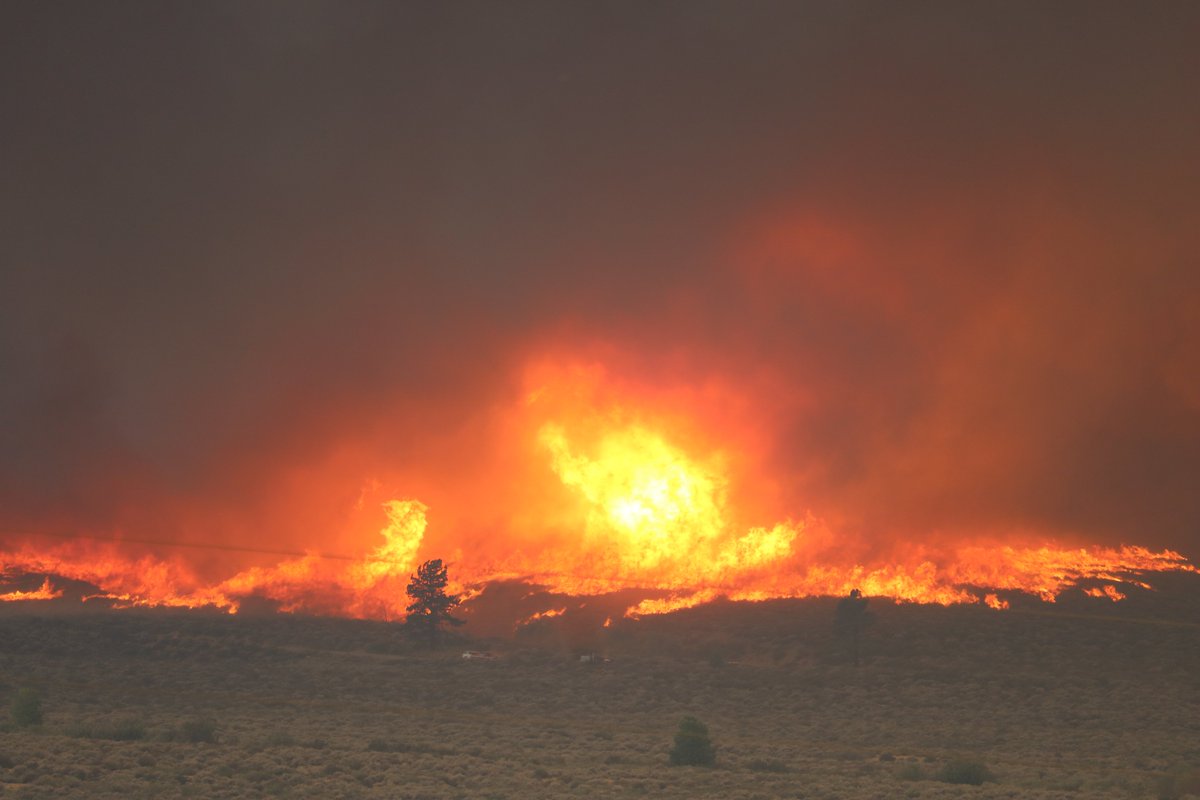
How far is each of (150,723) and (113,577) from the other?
84189 millimetres

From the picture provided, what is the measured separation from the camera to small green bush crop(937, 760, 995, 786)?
43938 millimetres

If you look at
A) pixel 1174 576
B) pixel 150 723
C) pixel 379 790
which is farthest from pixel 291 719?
pixel 1174 576

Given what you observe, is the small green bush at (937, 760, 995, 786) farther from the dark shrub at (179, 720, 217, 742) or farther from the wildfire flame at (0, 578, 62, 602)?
the wildfire flame at (0, 578, 62, 602)

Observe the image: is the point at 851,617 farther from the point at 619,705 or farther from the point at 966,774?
the point at 966,774

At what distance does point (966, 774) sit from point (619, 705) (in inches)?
1415

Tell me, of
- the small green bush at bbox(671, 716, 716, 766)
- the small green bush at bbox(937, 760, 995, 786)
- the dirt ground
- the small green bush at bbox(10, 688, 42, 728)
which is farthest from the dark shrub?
the small green bush at bbox(937, 760, 995, 786)

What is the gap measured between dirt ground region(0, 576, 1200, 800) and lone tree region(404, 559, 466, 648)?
3266mm

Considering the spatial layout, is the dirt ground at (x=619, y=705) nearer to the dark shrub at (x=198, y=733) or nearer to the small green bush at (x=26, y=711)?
the dark shrub at (x=198, y=733)

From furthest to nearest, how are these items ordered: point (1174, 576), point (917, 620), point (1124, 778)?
point (1174, 576) < point (917, 620) < point (1124, 778)

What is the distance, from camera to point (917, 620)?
100000 millimetres

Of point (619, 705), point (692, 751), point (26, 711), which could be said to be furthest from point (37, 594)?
point (692, 751)

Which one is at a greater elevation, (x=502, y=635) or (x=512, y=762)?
(x=502, y=635)

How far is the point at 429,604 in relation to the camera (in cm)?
10644

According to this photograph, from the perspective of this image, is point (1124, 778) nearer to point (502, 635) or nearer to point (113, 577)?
point (502, 635)
